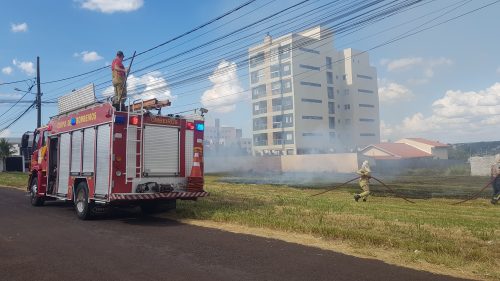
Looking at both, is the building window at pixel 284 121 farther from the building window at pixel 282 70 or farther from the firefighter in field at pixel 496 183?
the firefighter in field at pixel 496 183

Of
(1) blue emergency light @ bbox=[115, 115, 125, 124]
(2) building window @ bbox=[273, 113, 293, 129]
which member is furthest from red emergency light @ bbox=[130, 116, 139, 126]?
(2) building window @ bbox=[273, 113, 293, 129]

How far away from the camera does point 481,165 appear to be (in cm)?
3269

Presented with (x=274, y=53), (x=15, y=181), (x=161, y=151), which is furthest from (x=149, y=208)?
(x=274, y=53)

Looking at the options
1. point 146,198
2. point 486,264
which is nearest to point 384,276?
point 486,264

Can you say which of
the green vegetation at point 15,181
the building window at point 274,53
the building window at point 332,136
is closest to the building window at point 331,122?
the building window at point 332,136

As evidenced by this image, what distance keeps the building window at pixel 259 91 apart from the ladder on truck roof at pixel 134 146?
2265 inches

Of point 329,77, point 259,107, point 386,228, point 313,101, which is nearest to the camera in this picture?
point 386,228

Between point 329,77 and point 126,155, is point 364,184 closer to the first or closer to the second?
point 126,155

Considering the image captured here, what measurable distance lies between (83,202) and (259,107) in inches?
2316

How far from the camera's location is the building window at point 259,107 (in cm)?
6850

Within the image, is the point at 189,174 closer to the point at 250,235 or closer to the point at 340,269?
the point at 250,235

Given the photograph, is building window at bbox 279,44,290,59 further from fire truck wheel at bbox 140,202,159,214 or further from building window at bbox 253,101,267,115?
fire truck wheel at bbox 140,202,159,214

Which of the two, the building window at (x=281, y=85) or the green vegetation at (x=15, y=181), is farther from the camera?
the building window at (x=281, y=85)

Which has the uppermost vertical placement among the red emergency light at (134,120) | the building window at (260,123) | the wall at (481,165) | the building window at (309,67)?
the building window at (309,67)
